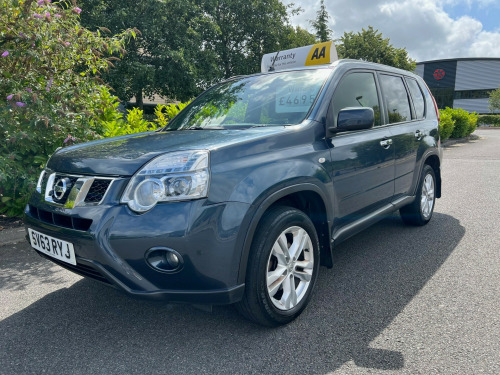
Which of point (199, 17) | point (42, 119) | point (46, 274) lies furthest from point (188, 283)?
point (199, 17)

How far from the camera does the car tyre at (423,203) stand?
4.56 m

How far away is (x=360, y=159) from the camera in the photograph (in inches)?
127

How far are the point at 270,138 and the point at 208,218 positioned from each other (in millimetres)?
724

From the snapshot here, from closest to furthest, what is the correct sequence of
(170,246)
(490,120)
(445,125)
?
(170,246)
(445,125)
(490,120)

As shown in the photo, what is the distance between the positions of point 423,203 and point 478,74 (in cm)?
6488

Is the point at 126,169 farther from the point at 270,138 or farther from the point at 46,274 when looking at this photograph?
the point at 46,274

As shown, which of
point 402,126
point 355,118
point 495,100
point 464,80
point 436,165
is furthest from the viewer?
point 464,80

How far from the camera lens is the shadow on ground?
222 centimetres

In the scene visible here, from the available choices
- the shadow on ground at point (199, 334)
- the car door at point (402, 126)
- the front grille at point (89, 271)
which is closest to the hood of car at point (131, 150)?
the front grille at point (89, 271)

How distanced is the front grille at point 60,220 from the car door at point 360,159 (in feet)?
5.39

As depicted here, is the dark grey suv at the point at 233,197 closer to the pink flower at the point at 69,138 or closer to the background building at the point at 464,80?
the pink flower at the point at 69,138

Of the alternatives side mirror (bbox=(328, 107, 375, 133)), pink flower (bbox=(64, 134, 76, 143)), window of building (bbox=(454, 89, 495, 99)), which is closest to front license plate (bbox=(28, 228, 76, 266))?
side mirror (bbox=(328, 107, 375, 133))

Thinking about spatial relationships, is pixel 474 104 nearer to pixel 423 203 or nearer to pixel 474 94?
pixel 474 94

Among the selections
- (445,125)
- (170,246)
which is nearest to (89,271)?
(170,246)
